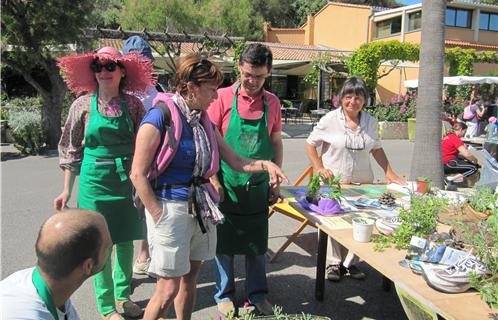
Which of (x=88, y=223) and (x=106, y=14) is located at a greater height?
(x=106, y=14)

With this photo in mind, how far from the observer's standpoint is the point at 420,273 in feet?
6.88

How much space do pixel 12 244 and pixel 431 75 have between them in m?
4.87

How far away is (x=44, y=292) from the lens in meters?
1.42

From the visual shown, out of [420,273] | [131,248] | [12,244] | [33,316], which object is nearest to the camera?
[33,316]

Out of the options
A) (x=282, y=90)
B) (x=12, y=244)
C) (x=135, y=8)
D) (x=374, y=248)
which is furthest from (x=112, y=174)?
(x=282, y=90)

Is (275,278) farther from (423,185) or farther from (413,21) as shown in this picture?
(413,21)

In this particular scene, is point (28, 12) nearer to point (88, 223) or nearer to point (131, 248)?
point (131, 248)

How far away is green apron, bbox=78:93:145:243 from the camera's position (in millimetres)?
2891

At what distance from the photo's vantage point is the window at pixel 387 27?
28359mm

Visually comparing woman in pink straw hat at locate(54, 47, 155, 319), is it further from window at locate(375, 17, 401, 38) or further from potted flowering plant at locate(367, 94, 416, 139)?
window at locate(375, 17, 401, 38)

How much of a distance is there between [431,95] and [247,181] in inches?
107

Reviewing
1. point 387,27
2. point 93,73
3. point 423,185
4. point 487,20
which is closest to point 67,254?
point 93,73

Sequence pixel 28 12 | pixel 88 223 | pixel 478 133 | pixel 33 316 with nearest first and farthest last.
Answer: pixel 33 316 → pixel 88 223 → pixel 28 12 → pixel 478 133

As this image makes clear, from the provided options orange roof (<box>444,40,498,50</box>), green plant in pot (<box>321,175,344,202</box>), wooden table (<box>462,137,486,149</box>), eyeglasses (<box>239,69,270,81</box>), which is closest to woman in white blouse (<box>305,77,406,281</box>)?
green plant in pot (<box>321,175,344,202</box>)
